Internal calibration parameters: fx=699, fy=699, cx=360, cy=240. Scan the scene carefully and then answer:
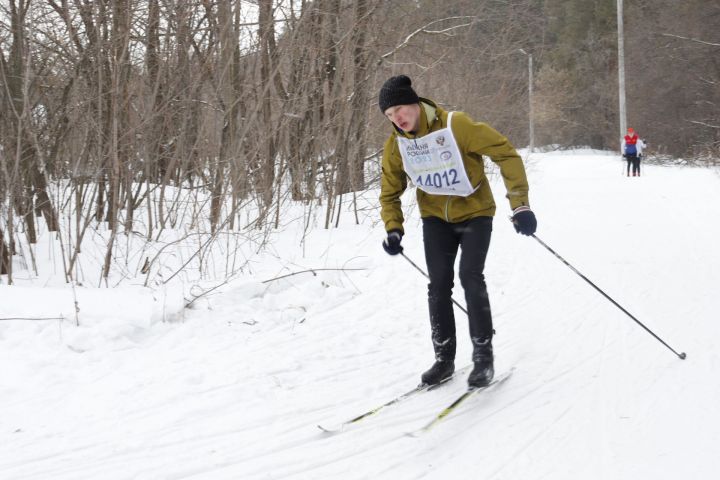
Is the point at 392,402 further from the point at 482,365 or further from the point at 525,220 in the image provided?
the point at 525,220

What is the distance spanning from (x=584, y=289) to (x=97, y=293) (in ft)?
14.2

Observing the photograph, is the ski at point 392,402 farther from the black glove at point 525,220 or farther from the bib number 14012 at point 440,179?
the bib number 14012 at point 440,179

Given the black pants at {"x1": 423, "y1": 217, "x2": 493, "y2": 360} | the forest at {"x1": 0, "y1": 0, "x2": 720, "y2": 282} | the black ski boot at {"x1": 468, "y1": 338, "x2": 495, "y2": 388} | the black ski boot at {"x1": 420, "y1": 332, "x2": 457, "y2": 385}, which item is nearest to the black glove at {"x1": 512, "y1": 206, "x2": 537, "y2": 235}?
the black pants at {"x1": 423, "y1": 217, "x2": 493, "y2": 360}

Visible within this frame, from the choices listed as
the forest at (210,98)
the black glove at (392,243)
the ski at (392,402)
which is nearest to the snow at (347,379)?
the ski at (392,402)

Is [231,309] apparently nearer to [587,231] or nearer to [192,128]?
[192,128]

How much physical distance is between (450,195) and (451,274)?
1.57ft

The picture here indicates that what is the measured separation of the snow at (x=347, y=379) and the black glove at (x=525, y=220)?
3.05 feet

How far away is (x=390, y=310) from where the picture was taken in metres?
5.95

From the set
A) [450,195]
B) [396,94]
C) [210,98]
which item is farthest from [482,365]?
[210,98]

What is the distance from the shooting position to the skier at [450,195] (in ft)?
12.6

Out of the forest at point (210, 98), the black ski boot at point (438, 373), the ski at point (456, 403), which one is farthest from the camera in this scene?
the forest at point (210, 98)

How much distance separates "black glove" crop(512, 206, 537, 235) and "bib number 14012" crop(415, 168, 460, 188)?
1.24 ft

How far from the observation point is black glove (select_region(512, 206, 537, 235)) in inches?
150

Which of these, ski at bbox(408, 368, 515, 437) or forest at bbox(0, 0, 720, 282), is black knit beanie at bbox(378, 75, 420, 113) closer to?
ski at bbox(408, 368, 515, 437)
